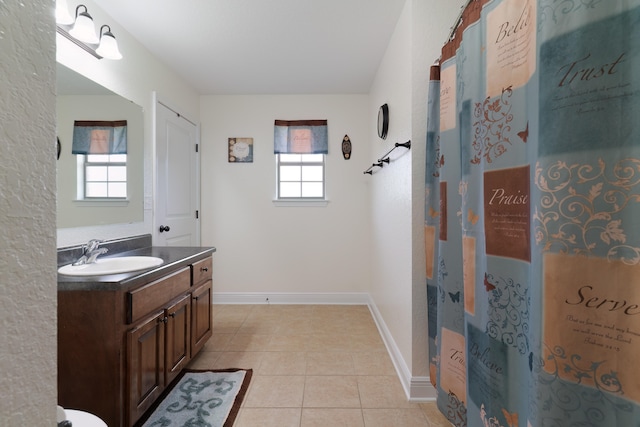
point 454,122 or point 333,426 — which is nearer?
Answer: point 454,122

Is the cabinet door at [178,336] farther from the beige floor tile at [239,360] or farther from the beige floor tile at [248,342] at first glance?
the beige floor tile at [248,342]

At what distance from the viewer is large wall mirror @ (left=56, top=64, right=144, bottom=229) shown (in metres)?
1.74

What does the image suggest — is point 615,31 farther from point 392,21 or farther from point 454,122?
point 392,21

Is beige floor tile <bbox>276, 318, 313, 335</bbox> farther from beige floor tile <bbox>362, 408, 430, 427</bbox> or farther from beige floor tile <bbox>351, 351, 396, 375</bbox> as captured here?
beige floor tile <bbox>362, 408, 430, 427</bbox>

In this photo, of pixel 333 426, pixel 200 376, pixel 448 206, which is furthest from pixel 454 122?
pixel 200 376

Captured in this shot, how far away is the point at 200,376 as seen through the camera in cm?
205

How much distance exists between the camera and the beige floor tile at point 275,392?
179 cm

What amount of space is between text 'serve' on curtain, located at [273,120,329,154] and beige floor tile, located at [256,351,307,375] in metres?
2.16

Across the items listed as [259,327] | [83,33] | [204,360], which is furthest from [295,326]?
[83,33]

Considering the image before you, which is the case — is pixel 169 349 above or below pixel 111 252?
below

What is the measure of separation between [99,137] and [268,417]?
204 cm

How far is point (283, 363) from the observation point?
7.34 ft

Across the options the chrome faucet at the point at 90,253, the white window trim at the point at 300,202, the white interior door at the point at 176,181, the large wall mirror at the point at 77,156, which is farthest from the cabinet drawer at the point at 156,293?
the white window trim at the point at 300,202

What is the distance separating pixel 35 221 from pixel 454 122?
1.48m
